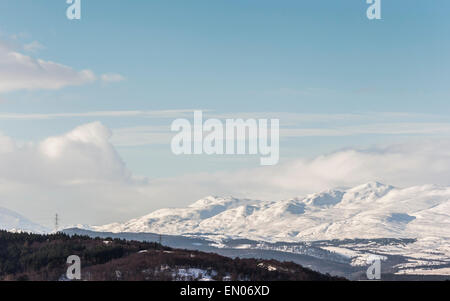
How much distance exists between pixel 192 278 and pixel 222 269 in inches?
474

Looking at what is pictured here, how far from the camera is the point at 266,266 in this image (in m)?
196
